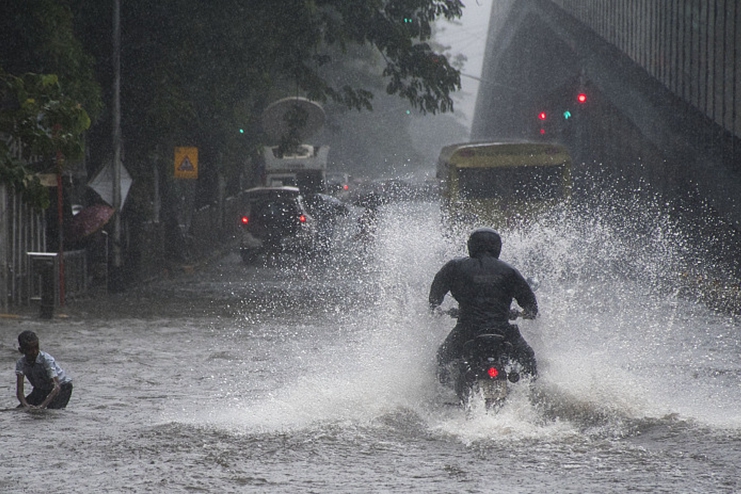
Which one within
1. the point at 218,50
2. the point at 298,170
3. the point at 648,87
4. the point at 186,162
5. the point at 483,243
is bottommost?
the point at 483,243

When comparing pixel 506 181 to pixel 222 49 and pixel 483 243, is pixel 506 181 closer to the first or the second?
pixel 222 49

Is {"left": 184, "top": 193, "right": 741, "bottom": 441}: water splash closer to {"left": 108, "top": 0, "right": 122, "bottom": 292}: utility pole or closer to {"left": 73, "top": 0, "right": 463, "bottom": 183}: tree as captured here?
Result: {"left": 108, "top": 0, "right": 122, "bottom": 292}: utility pole

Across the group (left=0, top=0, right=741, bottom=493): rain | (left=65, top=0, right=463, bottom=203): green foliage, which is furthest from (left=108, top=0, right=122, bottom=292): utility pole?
(left=65, top=0, right=463, bottom=203): green foliage

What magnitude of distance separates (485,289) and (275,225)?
24615 mm

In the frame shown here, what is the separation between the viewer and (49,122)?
33.8 ft

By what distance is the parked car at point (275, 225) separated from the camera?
32.5 metres

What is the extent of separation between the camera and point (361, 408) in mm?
9383

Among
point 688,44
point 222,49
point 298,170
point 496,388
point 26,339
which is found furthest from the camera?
point 298,170

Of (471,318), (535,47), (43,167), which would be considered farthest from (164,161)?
(535,47)

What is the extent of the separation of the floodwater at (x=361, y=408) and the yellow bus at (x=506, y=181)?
29.1 ft

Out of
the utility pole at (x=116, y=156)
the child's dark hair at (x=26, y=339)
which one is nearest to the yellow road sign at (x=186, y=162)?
the utility pole at (x=116, y=156)

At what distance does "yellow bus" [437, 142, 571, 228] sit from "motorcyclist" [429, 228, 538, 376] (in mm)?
18832

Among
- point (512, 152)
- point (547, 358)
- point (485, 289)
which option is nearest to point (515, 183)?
point (512, 152)

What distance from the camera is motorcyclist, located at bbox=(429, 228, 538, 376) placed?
8695 mm
